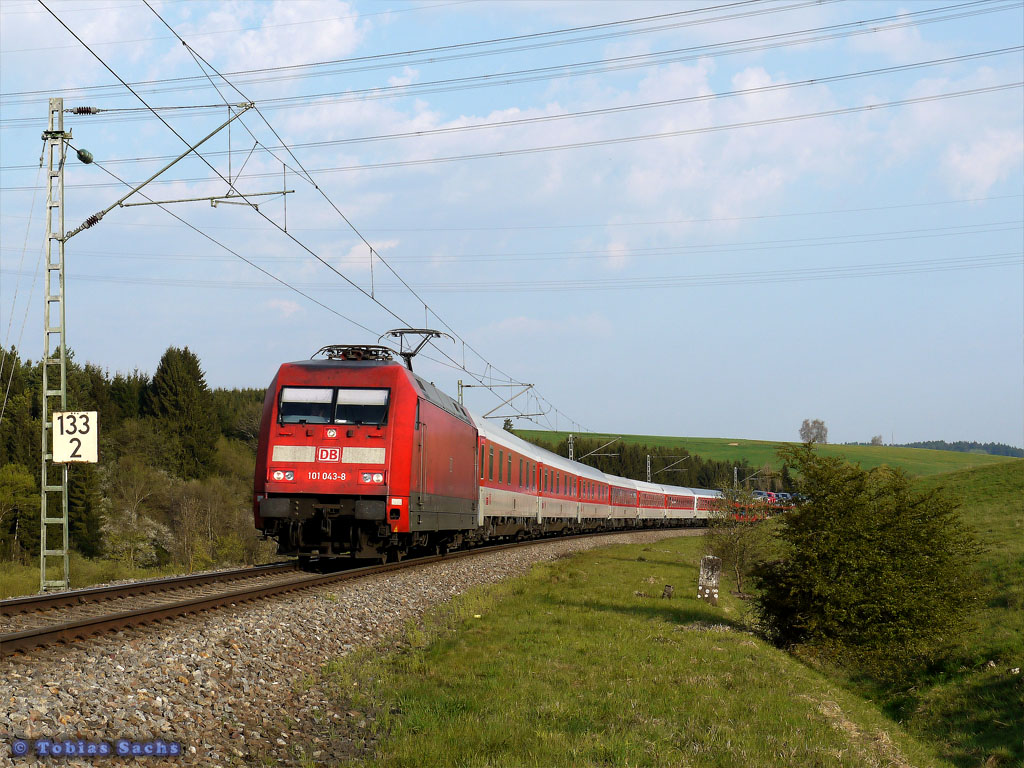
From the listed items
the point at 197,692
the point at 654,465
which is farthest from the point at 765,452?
the point at 197,692

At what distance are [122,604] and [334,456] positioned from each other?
18.6ft

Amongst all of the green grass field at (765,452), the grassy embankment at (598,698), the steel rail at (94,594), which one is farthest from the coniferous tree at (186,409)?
the grassy embankment at (598,698)

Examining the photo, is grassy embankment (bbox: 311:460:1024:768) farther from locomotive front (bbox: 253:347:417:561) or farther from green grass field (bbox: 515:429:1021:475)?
green grass field (bbox: 515:429:1021:475)

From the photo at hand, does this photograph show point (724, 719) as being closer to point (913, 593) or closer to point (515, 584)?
point (913, 593)

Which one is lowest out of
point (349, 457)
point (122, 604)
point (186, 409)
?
point (122, 604)

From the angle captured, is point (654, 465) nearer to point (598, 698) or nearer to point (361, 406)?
point (361, 406)

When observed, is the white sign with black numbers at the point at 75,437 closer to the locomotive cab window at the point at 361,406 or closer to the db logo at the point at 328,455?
the db logo at the point at 328,455

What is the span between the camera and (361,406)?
18.1m

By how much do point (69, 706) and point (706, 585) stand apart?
15350 mm

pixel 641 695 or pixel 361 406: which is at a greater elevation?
pixel 361 406

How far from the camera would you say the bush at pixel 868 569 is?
14031 millimetres

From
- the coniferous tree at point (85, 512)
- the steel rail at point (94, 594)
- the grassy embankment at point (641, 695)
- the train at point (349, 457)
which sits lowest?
the coniferous tree at point (85, 512)

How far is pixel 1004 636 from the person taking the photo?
60.3 feet

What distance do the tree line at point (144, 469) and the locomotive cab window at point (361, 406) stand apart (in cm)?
2146
